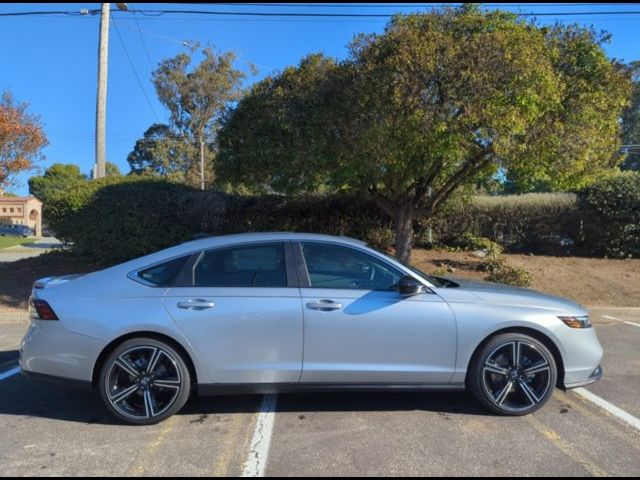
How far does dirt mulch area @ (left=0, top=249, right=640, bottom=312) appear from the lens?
10.4 meters

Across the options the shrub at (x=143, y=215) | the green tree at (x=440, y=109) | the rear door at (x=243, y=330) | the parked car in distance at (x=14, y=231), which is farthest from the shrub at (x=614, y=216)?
the parked car in distance at (x=14, y=231)

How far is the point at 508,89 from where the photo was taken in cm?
817

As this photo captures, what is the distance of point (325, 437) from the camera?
4105 millimetres

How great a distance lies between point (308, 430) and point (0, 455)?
2182 millimetres

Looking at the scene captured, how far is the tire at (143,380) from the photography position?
433 centimetres

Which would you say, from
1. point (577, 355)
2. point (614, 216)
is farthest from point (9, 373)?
point (614, 216)

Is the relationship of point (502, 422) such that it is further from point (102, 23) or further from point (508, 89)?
point (102, 23)

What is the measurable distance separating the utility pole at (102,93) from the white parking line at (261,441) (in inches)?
433

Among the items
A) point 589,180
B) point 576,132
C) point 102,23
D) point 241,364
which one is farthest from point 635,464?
point 102,23

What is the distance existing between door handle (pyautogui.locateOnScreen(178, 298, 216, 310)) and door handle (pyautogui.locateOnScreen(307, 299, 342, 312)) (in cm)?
79

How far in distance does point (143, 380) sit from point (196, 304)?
737 mm

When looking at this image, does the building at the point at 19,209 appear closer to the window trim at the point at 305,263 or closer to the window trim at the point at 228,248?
the window trim at the point at 228,248

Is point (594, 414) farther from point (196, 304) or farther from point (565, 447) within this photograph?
point (196, 304)

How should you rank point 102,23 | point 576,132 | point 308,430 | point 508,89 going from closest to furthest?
point 308,430 < point 508,89 < point 576,132 < point 102,23
